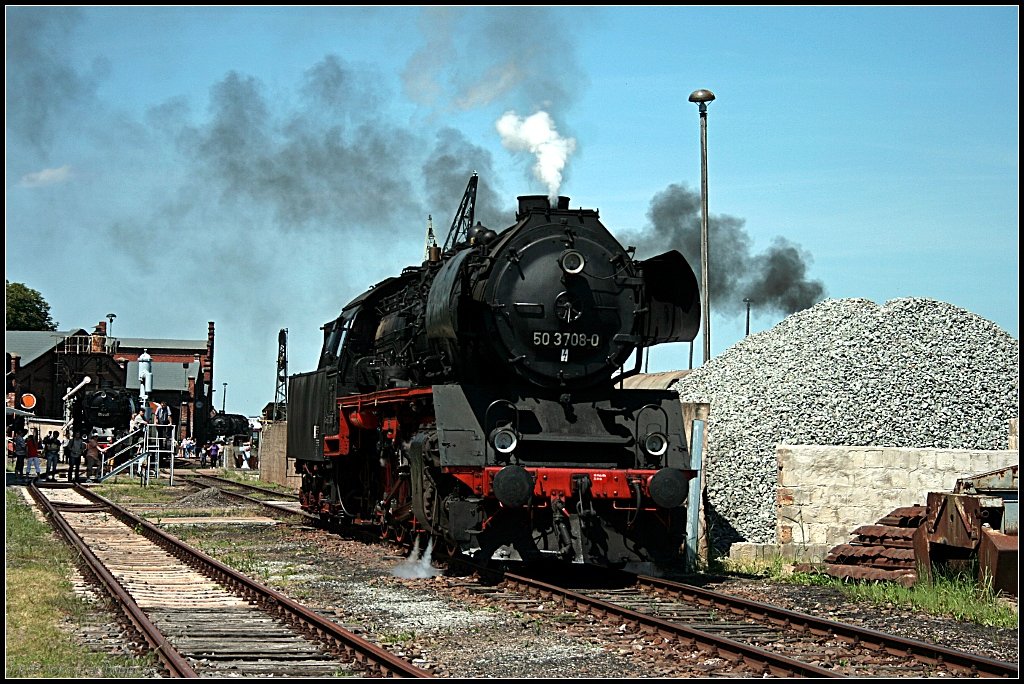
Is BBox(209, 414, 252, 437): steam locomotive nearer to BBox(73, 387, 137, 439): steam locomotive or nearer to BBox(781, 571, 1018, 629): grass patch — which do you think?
BBox(73, 387, 137, 439): steam locomotive

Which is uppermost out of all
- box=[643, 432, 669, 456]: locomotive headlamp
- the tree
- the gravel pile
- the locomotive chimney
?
the tree

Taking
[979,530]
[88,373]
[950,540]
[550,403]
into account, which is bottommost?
[950,540]

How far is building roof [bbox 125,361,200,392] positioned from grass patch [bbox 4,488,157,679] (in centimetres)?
6789

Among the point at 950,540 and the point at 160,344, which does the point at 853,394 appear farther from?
the point at 160,344

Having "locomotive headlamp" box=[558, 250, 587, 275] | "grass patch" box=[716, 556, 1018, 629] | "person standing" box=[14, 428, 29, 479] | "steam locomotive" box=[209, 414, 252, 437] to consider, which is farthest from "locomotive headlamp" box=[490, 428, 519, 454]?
"steam locomotive" box=[209, 414, 252, 437]

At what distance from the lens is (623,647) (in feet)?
28.7

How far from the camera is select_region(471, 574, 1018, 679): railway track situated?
786cm

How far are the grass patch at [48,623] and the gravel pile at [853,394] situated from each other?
7933 millimetres

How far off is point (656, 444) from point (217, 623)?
188 inches

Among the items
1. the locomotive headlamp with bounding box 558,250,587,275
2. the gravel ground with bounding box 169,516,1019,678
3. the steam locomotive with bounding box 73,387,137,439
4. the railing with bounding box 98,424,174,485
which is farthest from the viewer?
the steam locomotive with bounding box 73,387,137,439

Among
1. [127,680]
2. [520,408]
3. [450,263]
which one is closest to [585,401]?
[520,408]

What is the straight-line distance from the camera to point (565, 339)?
12.1 meters

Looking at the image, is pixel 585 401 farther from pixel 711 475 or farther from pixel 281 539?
pixel 281 539

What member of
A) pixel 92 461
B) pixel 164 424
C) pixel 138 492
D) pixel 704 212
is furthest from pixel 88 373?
pixel 704 212
